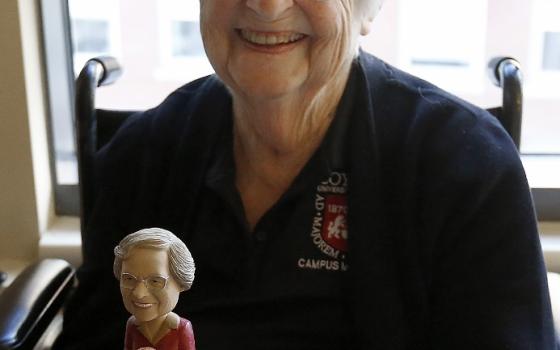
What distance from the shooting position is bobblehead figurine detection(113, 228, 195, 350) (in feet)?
2.41

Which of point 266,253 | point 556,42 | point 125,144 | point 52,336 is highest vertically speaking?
point 556,42

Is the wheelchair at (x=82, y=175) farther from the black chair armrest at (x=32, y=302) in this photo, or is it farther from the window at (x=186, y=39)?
the window at (x=186, y=39)

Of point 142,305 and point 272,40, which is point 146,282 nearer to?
point 142,305

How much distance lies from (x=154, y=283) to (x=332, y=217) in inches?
17.3

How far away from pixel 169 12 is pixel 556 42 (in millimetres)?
856

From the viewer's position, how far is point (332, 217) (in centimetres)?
113

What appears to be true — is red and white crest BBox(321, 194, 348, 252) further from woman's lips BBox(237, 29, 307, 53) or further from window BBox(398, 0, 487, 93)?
window BBox(398, 0, 487, 93)

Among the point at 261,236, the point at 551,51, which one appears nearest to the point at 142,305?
the point at 261,236

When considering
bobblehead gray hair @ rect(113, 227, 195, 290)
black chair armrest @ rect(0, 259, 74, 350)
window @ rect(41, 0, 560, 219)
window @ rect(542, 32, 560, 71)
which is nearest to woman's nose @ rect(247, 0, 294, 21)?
bobblehead gray hair @ rect(113, 227, 195, 290)

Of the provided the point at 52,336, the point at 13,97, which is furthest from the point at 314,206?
the point at 13,97

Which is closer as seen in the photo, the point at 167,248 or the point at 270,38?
the point at 167,248

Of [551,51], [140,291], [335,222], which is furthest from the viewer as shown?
[551,51]

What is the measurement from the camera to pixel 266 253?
1143 millimetres

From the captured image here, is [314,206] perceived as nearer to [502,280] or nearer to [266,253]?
[266,253]
